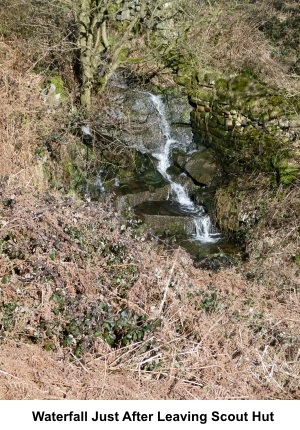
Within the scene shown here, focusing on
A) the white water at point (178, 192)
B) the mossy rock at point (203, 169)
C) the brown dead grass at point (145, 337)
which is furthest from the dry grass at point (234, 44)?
the brown dead grass at point (145, 337)

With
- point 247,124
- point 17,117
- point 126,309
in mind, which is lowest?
point 247,124

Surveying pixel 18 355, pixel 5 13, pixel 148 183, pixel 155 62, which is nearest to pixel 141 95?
pixel 155 62

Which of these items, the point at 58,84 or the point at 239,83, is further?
the point at 239,83

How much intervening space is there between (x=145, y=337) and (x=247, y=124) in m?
5.80

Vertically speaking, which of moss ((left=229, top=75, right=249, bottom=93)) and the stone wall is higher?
moss ((left=229, top=75, right=249, bottom=93))

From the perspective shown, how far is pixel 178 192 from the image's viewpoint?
8.97 meters

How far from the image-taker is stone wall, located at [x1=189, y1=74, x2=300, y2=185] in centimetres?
857

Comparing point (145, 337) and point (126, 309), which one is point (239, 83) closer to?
point (126, 309)

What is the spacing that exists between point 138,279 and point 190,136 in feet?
17.9

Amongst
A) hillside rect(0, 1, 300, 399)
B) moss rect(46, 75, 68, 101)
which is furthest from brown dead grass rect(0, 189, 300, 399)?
moss rect(46, 75, 68, 101)

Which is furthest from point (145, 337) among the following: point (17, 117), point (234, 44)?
point (234, 44)

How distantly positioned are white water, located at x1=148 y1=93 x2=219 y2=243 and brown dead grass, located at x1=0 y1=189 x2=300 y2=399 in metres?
2.49

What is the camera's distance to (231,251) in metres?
7.93

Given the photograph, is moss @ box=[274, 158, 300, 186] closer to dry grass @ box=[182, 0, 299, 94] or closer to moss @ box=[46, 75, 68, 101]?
dry grass @ box=[182, 0, 299, 94]
